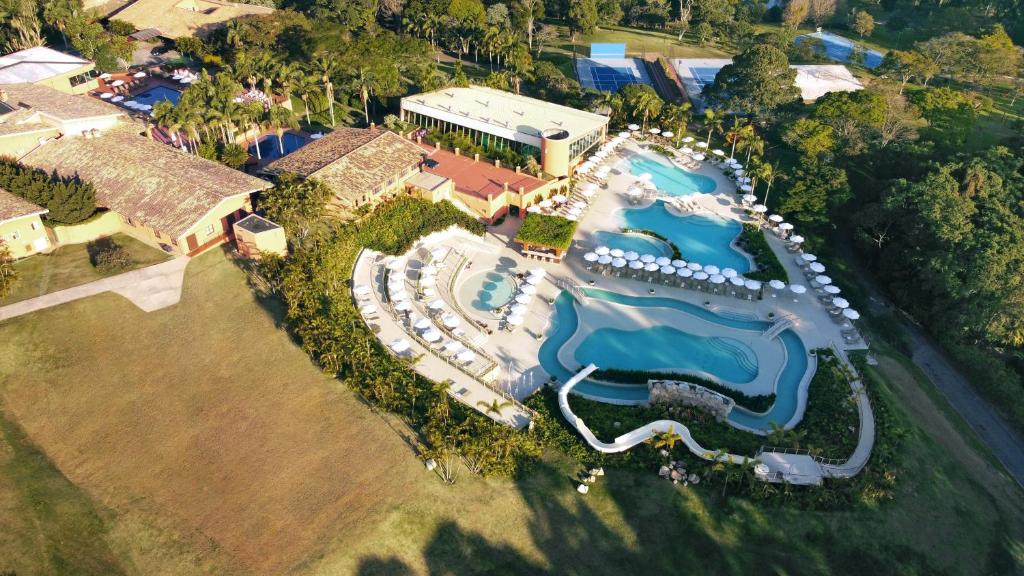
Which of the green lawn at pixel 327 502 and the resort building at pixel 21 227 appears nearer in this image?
the green lawn at pixel 327 502

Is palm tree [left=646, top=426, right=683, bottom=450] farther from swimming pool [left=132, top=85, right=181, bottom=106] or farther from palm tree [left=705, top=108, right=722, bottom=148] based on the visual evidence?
swimming pool [left=132, top=85, right=181, bottom=106]

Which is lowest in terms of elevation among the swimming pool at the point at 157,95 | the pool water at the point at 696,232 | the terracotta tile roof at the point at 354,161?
the pool water at the point at 696,232

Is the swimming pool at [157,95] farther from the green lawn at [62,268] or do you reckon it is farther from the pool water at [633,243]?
the pool water at [633,243]

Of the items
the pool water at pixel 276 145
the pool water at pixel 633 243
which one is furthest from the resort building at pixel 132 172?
the pool water at pixel 633 243

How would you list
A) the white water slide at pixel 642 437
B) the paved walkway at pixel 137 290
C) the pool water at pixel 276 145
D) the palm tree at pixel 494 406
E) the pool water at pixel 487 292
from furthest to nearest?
the pool water at pixel 276 145 → the pool water at pixel 487 292 → the paved walkway at pixel 137 290 → the palm tree at pixel 494 406 → the white water slide at pixel 642 437

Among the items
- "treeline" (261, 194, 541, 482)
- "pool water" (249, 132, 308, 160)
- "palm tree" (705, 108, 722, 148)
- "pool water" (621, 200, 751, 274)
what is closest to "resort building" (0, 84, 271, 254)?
"treeline" (261, 194, 541, 482)

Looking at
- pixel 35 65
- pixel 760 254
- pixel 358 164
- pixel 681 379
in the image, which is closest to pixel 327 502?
pixel 681 379
